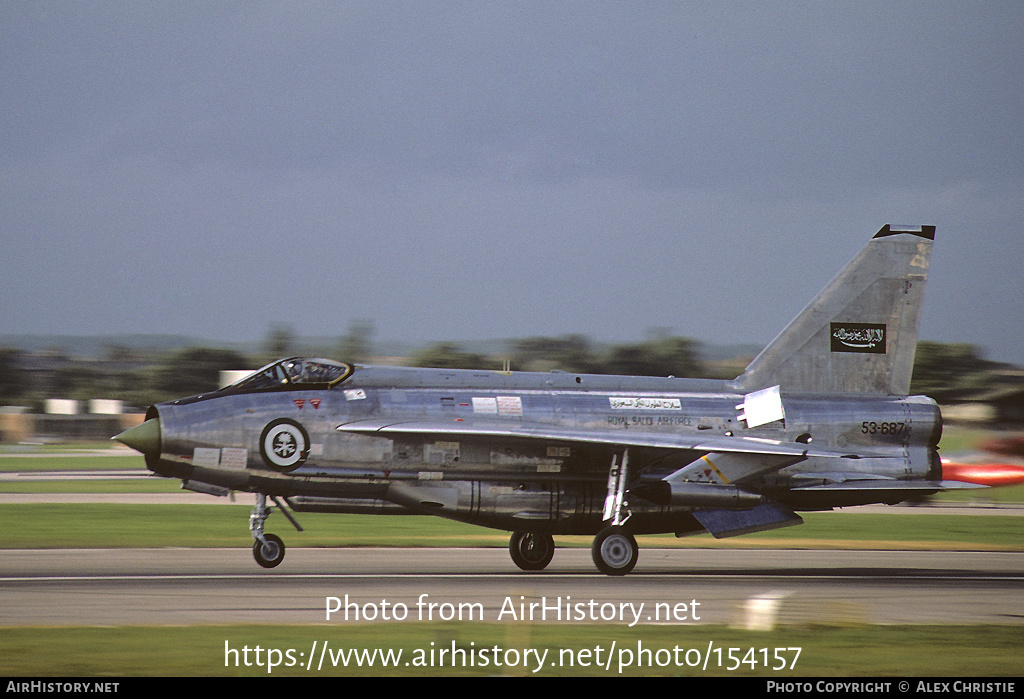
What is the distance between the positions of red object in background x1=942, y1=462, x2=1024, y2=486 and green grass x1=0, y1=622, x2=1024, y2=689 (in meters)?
23.2

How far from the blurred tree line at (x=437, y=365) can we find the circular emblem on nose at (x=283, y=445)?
3897 centimetres

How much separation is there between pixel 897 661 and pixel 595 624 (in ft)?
10.7

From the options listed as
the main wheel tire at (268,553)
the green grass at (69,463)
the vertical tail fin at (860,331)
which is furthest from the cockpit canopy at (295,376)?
the green grass at (69,463)

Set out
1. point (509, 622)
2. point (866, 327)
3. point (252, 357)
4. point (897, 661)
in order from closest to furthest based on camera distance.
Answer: point (897, 661), point (509, 622), point (866, 327), point (252, 357)

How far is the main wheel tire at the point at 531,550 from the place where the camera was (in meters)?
17.1

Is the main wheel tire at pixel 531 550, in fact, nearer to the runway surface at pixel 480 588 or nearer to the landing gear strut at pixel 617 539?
the runway surface at pixel 480 588

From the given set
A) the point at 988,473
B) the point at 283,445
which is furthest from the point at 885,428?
the point at 988,473

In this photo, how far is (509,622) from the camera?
1182 cm

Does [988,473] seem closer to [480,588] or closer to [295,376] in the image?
[480,588]

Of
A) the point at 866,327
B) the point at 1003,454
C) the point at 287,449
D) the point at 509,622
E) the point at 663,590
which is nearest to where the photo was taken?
the point at 509,622

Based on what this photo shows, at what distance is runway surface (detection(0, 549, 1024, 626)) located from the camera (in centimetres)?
1246
